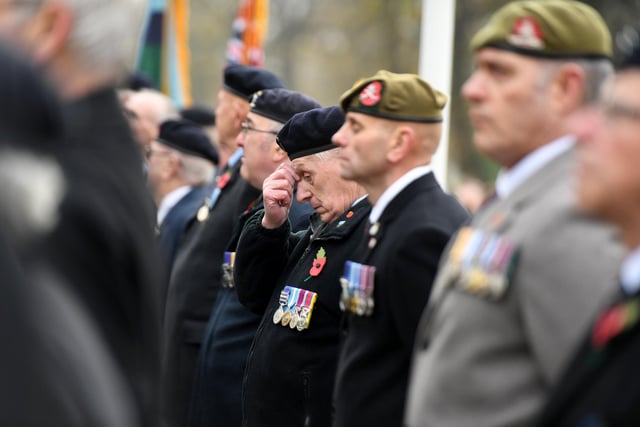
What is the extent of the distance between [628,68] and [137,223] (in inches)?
47.2

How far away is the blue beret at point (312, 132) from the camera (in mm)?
5637

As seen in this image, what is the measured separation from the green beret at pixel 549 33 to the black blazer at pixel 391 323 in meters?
0.78

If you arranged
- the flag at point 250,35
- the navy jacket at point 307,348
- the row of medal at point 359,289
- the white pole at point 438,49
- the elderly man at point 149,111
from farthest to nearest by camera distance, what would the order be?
the flag at point 250,35
the elderly man at point 149,111
the white pole at point 438,49
the navy jacket at point 307,348
the row of medal at point 359,289

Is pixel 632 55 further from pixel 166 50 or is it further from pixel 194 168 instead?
pixel 166 50

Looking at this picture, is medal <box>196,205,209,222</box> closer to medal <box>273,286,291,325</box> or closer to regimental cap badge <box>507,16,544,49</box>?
medal <box>273,286,291,325</box>

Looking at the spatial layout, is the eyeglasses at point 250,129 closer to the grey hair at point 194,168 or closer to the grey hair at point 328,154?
the grey hair at point 328,154

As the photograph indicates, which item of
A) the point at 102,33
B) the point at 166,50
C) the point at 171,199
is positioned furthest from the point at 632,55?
the point at 166,50

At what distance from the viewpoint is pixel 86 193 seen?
2.90 meters

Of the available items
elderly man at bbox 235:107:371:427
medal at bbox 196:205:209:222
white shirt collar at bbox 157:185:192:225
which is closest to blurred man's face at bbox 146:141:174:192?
white shirt collar at bbox 157:185:192:225

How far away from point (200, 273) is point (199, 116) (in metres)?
4.32

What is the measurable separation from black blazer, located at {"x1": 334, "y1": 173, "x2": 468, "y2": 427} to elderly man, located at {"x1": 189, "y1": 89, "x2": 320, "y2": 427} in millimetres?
2006

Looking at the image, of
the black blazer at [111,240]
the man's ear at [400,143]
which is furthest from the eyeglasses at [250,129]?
the black blazer at [111,240]

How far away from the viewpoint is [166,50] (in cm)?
1261

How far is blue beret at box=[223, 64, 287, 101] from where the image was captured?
7.21 meters
